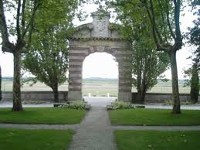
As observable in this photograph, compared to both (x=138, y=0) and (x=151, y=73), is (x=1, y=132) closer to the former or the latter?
(x=138, y=0)

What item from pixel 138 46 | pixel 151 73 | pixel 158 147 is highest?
pixel 138 46

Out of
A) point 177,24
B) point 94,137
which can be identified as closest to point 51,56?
point 177,24

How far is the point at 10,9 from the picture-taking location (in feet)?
84.5

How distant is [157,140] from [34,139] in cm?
481

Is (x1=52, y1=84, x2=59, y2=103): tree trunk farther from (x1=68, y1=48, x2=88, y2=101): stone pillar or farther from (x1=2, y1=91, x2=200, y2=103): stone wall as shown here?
(x1=68, y1=48, x2=88, y2=101): stone pillar

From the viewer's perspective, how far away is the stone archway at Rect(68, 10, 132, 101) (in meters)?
35.7

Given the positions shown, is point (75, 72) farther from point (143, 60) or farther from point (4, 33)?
point (4, 33)

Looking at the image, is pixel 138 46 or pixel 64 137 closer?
pixel 64 137

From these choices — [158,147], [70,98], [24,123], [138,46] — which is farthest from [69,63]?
[158,147]

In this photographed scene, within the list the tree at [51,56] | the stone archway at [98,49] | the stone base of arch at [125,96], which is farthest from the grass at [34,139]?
the tree at [51,56]

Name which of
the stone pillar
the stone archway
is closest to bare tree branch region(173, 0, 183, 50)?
the stone archway

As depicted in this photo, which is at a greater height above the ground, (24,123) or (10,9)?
(10,9)

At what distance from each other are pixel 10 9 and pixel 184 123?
14644 mm

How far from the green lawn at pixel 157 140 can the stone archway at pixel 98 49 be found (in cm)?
1956
